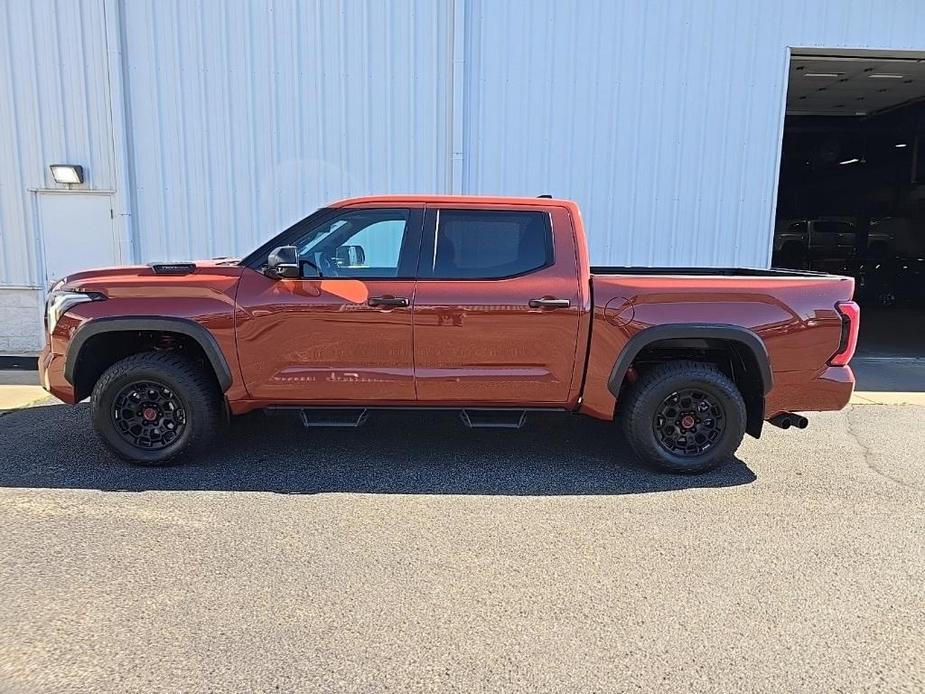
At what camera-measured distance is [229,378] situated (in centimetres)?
425

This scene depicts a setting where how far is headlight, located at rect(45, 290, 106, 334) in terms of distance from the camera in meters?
4.24

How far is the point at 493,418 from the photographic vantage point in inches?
173

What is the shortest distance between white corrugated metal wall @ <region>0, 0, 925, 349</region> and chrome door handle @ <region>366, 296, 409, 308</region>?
4537 mm

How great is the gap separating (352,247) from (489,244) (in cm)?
99

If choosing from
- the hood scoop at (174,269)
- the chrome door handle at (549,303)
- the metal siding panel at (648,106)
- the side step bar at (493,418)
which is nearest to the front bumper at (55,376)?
the hood scoop at (174,269)

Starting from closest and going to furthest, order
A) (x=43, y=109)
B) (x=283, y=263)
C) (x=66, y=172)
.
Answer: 1. (x=283, y=263)
2. (x=66, y=172)
3. (x=43, y=109)

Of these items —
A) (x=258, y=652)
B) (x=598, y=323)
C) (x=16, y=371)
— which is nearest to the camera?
(x=258, y=652)

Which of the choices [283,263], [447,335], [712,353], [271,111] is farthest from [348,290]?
[271,111]

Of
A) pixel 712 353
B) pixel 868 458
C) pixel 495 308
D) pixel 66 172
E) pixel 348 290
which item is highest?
pixel 66 172

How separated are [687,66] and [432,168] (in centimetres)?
361

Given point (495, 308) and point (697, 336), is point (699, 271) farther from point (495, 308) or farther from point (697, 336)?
point (495, 308)

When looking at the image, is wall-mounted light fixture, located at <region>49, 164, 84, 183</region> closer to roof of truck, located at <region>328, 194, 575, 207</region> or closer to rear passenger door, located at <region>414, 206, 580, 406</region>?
roof of truck, located at <region>328, 194, 575, 207</region>

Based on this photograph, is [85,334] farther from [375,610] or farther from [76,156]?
[76,156]

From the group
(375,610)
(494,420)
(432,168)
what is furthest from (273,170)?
(375,610)
